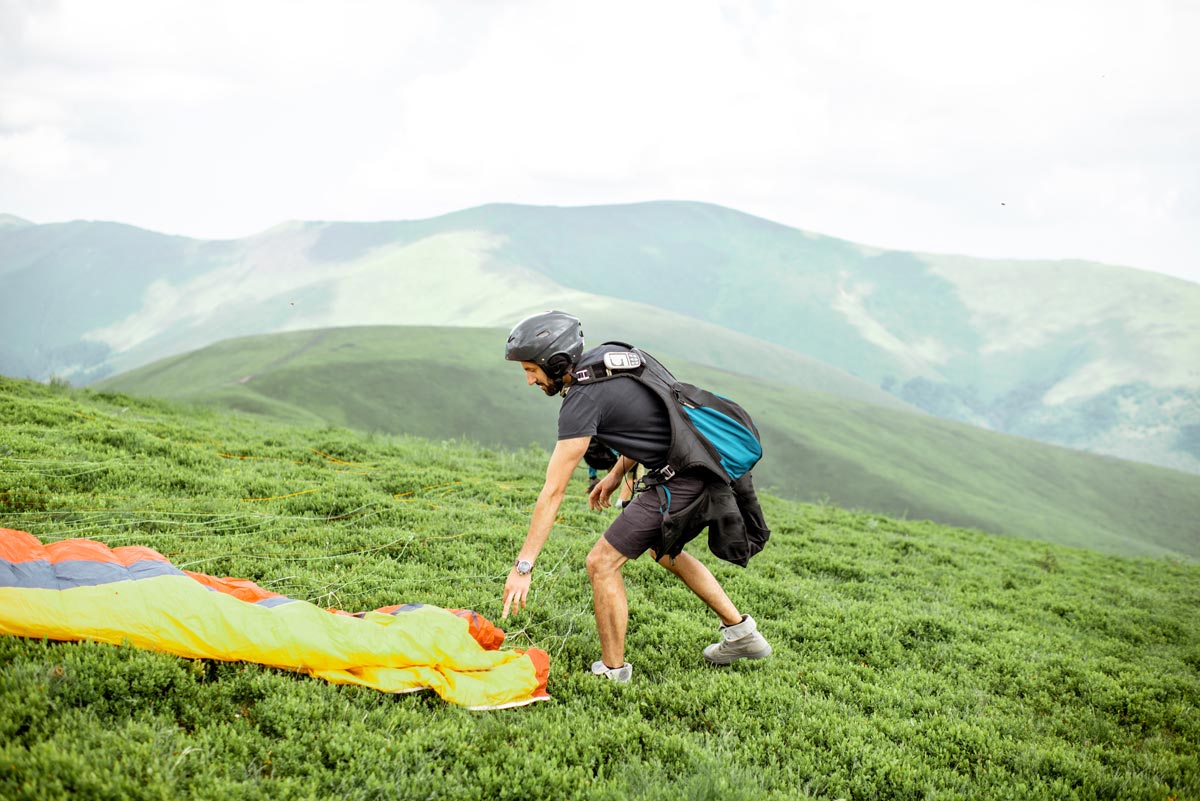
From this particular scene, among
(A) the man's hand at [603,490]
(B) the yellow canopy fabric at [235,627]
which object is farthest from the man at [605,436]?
(B) the yellow canopy fabric at [235,627]

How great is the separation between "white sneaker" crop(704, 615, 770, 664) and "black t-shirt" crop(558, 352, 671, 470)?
6.49ft

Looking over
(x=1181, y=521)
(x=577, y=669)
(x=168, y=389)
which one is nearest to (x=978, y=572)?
(x=577, y=669)

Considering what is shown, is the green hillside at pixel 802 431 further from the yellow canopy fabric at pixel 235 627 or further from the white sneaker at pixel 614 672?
the white sneaker at pixel 614 672

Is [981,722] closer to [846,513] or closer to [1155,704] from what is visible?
[1155,704]

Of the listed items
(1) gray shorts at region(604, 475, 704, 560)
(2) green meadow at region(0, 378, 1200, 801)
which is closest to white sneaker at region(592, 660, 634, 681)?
(2) green meadow at region(0, 378, 1200, 801)

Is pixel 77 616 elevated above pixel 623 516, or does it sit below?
below

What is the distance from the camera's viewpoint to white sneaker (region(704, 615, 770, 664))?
6871mm

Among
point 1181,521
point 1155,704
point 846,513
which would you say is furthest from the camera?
point 1181,521

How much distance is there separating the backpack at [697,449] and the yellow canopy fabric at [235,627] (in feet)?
5.57

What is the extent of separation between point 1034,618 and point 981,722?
458cm

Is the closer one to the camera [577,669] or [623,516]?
[623,516]

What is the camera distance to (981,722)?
6430 mm

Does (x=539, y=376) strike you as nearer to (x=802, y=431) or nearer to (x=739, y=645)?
(x=739, y=645)

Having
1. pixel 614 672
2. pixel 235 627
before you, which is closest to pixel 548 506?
pixel 614 672
